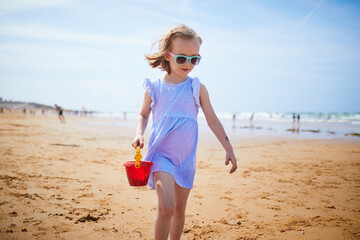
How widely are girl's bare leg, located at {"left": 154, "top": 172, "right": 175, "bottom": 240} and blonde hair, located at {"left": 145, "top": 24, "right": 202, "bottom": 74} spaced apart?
1.10m

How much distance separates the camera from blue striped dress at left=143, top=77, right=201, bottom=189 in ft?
7.57

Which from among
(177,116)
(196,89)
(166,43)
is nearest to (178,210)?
(177,116)

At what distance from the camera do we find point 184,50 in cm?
240

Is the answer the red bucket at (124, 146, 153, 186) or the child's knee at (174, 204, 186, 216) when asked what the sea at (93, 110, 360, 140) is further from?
the red bucket at (124, 146, 153, 186)

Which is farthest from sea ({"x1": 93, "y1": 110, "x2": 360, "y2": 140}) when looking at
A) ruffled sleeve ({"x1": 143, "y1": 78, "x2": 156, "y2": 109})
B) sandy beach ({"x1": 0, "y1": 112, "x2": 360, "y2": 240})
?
ruffled sleeve ({"x1": 143, "y1": 78, "x2": 156, "y2": 109})

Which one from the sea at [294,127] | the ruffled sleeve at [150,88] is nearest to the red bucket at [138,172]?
the ruffled sleeve at [150,88]

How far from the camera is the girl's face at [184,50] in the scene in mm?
2398

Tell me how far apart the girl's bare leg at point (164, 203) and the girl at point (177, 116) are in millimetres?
45

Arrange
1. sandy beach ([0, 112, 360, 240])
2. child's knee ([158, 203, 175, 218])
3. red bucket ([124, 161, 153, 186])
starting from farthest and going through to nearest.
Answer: sandy beach ([0, 112, 360, 240]) → red bucket ([124, 161, 153, 186]) → child's knee ([158, 203, 175, 218])

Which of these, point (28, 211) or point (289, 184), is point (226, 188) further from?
point (28, 211)

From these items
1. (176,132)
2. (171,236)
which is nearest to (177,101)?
(176,132)

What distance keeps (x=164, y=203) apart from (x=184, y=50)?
141 cm

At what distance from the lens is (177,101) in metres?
2.39

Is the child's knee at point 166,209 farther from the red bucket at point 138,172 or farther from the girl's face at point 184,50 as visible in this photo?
the girl's face at point 184,50
